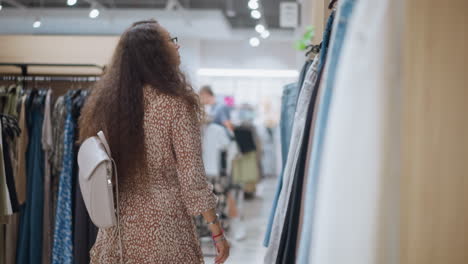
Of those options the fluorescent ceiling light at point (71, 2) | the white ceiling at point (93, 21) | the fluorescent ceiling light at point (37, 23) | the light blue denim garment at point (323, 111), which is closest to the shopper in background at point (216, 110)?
the white ceiling at point (93, 21)

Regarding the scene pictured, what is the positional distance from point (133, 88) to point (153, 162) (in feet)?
0.90

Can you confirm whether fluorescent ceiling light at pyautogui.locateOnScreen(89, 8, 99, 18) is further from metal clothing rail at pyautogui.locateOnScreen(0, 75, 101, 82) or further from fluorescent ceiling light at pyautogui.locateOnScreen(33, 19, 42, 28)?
metal clothing rail at pyautogui.locateOnScreen(0, 75, 101, 82)

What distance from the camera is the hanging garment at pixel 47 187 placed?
3.24m

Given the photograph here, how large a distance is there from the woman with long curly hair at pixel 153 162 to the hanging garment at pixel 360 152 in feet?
2.83

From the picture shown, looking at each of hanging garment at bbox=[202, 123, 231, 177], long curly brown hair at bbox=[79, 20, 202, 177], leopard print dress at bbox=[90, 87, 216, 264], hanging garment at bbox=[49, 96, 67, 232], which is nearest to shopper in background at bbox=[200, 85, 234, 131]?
hanging garment at bbox=[202, 123, 231, 177]

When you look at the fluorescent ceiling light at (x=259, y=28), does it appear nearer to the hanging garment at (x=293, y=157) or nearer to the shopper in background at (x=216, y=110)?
the shopper in background at (x=216, y=110)

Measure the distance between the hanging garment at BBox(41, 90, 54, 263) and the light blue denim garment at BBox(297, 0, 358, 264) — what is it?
2472 mm

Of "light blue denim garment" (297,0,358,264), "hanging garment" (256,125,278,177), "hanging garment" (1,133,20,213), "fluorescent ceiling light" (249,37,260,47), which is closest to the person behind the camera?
"light blue denim garment" (297,0,358,264)

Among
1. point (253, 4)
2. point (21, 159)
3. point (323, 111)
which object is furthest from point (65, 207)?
point (253, 4)

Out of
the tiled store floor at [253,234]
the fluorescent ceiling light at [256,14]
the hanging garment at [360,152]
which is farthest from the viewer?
the fluorescent ceiling light at [256,14]

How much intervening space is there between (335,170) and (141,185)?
3.27ft

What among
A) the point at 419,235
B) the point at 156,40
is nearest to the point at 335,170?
the point at 419,235

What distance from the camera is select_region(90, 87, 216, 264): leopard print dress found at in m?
1.79

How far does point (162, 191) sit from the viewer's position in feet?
5.97
